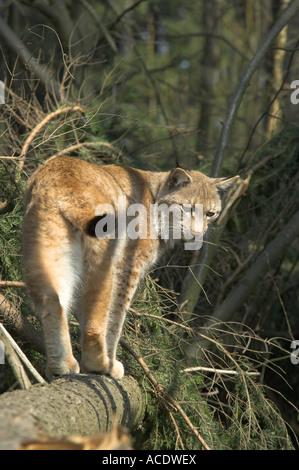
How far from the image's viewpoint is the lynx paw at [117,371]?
3.19 meters

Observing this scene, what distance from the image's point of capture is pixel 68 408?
226cm

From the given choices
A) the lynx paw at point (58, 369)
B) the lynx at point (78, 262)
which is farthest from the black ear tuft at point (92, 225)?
the lynx paw at point (58, 369)

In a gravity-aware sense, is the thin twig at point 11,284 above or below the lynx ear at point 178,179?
below

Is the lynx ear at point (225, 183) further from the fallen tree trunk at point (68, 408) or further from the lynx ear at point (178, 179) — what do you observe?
the fallen tree trunk at point (68, 408)

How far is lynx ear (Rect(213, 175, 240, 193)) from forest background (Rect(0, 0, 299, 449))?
89 millimetres

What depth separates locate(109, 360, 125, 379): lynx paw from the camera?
3.19m

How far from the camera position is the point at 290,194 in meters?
5.40

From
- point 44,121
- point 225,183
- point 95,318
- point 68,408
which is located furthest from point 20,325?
point 225,183

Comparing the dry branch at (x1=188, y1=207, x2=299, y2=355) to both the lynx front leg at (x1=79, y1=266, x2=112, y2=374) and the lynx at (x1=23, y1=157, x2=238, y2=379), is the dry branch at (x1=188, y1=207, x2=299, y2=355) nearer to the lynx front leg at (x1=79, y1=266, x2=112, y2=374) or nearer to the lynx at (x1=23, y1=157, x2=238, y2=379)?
the lynx at (x1=23, y1=157, x2=238, y2=379)

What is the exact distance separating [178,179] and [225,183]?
0.41 m

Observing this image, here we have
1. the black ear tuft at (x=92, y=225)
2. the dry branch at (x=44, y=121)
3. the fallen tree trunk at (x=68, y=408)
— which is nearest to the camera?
the fallen tree trunk at (x=68, y=408)

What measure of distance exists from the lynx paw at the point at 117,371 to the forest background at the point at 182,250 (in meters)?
Answer: 0.14

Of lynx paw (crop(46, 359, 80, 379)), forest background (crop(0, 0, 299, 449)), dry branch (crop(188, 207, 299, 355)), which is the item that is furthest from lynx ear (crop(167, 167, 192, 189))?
lynx paw (crop(46, 359, 80, 379))

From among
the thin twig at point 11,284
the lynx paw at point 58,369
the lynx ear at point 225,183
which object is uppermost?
the lynx ear at point 225,183
